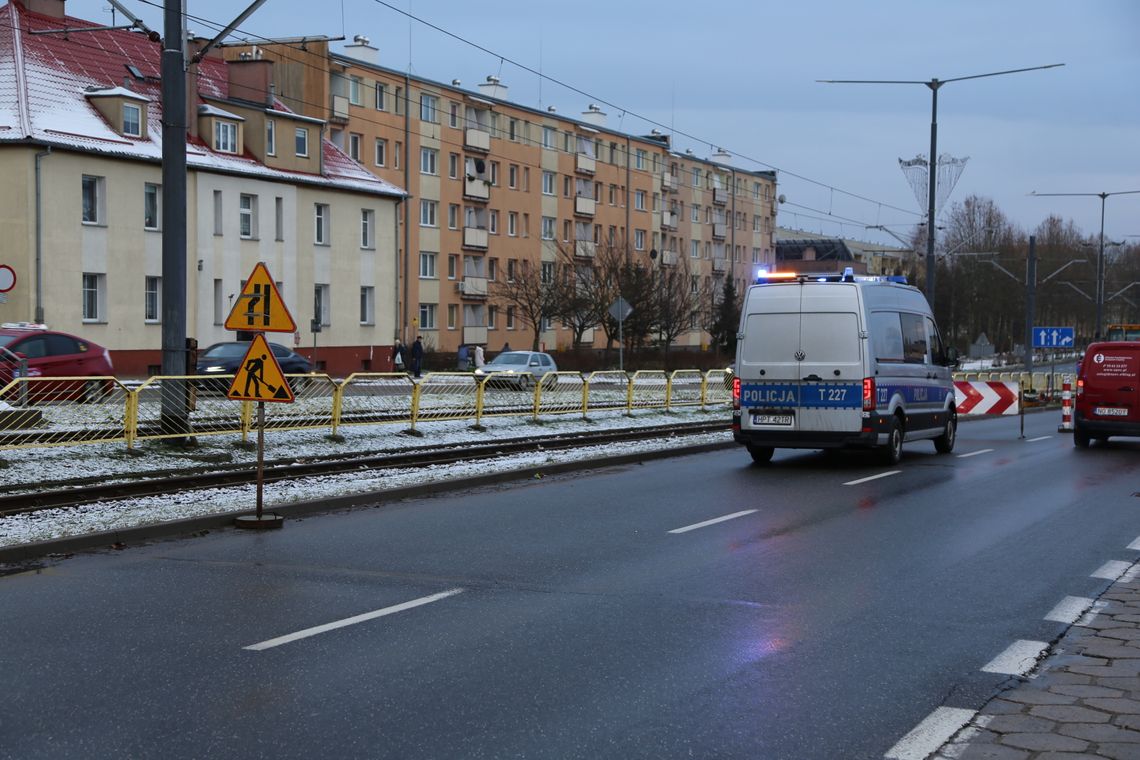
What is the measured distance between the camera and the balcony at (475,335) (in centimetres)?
7081

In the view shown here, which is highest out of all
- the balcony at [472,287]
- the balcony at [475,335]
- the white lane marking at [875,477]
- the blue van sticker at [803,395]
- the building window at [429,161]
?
the building window at [429,161]

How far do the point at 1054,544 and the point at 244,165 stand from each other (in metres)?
42.2

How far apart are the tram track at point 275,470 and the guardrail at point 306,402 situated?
4.29 ft

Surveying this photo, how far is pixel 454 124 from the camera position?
232 feet

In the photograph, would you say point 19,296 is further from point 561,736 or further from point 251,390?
point 561,736

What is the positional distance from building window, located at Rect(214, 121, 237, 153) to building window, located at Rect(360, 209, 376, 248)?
312 inches

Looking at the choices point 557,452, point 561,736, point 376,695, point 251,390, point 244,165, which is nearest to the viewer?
point 561,736

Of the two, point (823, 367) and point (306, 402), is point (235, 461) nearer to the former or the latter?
point (306, 402)

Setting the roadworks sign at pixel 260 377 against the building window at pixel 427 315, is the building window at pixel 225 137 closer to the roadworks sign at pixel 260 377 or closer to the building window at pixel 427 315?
the building window at pixel 427 315

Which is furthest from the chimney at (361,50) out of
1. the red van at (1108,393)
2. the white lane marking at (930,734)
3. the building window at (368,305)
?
the white lane marking at (930,734)

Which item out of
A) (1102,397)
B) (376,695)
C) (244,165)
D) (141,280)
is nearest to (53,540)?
(376,695)

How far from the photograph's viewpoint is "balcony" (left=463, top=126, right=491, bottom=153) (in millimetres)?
70812

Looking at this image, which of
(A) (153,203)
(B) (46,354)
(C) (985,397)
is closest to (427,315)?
(A) (153,203)

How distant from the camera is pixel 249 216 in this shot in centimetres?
4981
